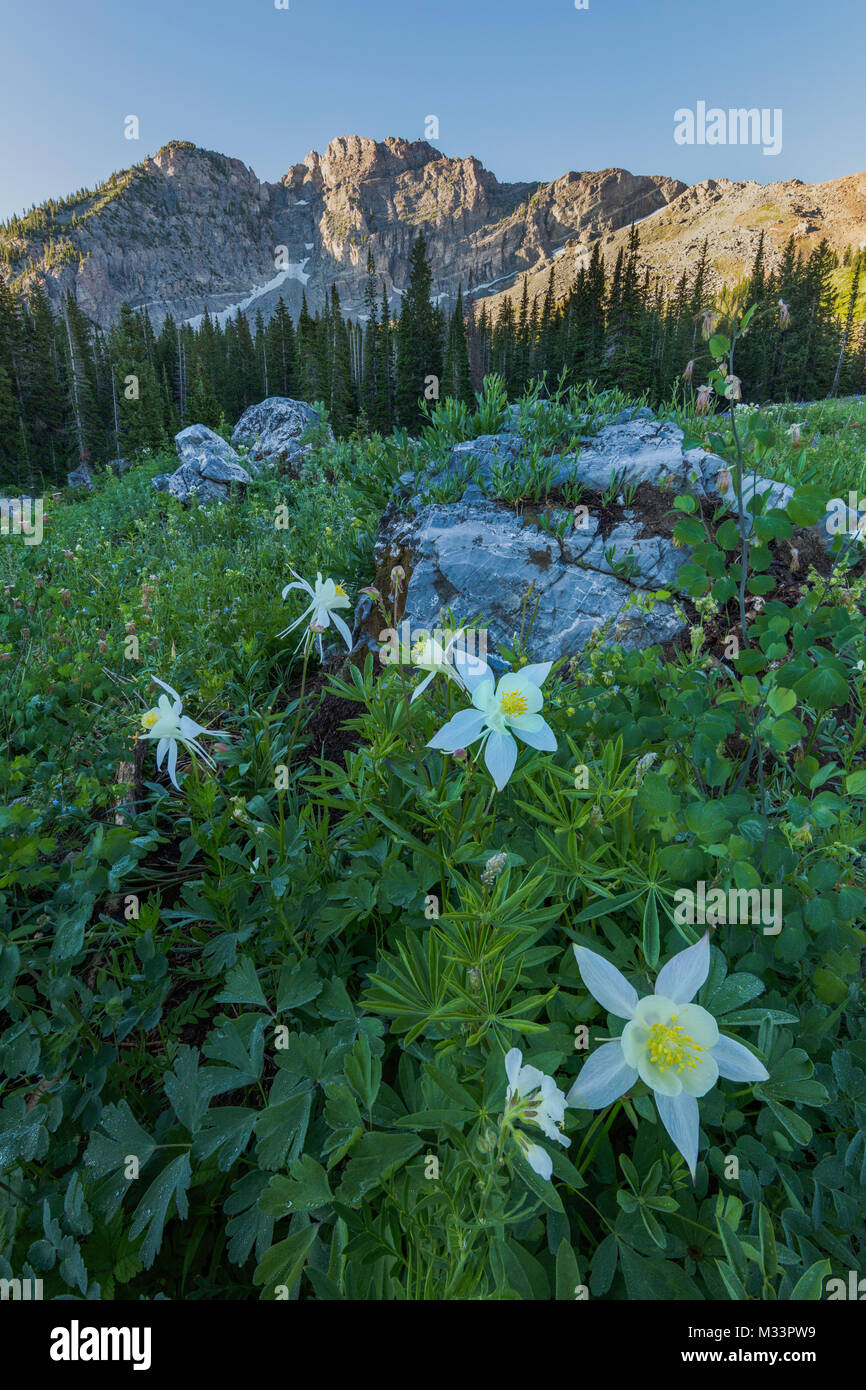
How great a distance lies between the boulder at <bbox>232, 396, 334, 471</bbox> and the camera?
38.0 feet

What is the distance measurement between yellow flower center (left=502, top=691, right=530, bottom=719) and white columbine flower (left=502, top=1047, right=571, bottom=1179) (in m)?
0.61

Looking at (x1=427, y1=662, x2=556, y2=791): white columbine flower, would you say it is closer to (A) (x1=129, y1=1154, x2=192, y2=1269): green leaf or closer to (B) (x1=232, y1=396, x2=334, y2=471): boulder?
(A) (x1=129, y1=1154, x2=192, y2=1269): green leaf

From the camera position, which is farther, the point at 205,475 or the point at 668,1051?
the point at 205,475

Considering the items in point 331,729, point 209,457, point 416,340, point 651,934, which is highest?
point 416,340

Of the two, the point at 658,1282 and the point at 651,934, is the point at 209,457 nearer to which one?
the point at 651,934

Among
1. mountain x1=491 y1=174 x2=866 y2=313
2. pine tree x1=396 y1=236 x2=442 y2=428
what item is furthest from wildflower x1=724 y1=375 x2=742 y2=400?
mountain x1=491 y1=174 x2=866 y2=313

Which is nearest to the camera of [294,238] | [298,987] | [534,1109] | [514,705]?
[534,1109]

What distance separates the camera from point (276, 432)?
43.6 feet

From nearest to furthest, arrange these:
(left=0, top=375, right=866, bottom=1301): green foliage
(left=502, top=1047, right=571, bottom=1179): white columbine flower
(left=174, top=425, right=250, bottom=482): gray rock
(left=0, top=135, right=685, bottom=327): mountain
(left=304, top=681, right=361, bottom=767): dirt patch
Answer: (left=502, top=1047, right=571, bottom=1179): white columbine flower
(left=0, top=375, right=866, bottom=1301): green foliage
(left=304, top=681, right=361, bottom=767): dirt patch
(left=174, top=425, right=250, bottom=482): gray rock
(left=0, top=135, right=685, bottom=327): mountain

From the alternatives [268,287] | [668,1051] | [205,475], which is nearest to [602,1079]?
[668,1051]

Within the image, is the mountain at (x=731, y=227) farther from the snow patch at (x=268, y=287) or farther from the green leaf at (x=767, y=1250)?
the green leaf at (x=767, y=1250)

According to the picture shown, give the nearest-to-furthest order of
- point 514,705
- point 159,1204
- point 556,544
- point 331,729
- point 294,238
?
1. point 159,1204
2. point 514,705
3. point 331,729
4. point 556,544
5. point 294,238

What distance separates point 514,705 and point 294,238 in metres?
252

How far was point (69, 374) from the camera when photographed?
1686 inches
